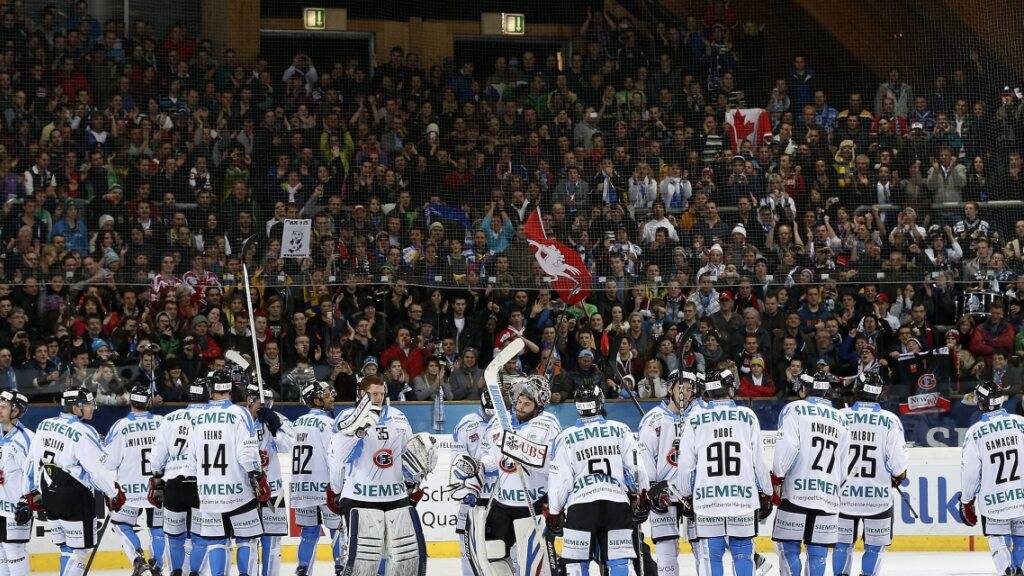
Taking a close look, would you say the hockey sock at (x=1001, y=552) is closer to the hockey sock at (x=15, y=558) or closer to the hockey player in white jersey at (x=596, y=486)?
the hockey player in white jersey at (x=596, y=486)

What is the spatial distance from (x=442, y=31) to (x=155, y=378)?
7.94 metres

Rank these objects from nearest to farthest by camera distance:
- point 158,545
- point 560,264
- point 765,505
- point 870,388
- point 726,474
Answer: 1. point 726,474
2. point 765,505
3. point 870,388
4. point 158,545
5. point 560,264

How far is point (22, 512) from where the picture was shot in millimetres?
10961

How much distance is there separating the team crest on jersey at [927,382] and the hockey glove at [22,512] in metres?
7.78

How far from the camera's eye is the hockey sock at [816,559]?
10531mm

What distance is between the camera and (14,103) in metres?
16.7

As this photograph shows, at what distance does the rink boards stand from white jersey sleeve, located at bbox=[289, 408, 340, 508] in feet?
6.06

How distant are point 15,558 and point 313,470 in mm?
2233

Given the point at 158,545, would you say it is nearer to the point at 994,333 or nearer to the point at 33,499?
the point at 33,499

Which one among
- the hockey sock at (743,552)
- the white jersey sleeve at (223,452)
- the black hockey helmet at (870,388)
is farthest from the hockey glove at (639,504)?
the white jersey sleeve at (223,452)

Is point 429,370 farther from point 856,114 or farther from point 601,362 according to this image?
point 856,114

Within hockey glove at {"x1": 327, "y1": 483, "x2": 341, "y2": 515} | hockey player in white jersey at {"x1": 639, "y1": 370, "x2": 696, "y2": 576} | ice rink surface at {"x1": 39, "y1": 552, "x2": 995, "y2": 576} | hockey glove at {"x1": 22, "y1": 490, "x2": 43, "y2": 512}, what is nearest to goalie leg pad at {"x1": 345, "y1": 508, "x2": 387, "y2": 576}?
hockey glove at {"x1": 327, "y1": 483, "x2": 341, "y2": 515}

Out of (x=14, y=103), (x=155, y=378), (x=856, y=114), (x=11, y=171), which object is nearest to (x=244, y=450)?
(x=155, y=378)

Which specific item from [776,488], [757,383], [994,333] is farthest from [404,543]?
[994,333]
